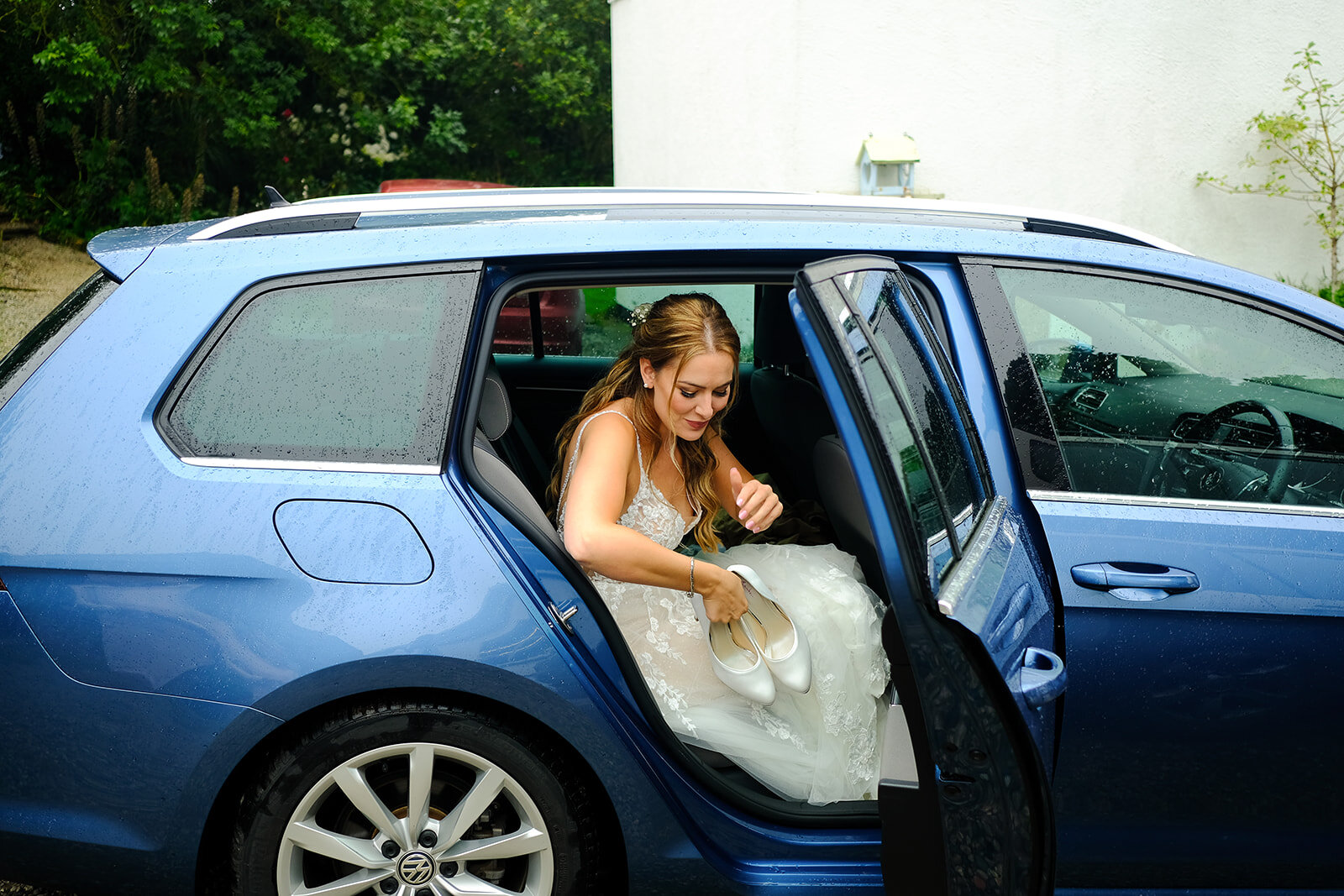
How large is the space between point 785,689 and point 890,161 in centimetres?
657

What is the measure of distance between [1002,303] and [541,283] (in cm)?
90

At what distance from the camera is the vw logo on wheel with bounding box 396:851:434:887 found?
1.77m

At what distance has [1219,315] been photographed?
6.37ft

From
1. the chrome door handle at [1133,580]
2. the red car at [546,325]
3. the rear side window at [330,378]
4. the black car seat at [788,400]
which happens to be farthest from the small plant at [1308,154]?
the rear side window at [330,378]

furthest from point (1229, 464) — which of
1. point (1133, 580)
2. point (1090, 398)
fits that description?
point (1133, 580)

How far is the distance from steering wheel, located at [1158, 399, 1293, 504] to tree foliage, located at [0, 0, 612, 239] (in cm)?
1241

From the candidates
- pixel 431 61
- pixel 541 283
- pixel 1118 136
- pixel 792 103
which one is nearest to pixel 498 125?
pixel 431 61

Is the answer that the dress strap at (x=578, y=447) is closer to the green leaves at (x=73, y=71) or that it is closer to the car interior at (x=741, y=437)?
the car interior at (x=741, y=437)

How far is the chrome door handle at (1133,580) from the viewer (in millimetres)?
1744

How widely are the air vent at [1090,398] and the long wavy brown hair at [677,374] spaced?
731mm

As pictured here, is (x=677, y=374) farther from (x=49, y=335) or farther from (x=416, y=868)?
(x=49, y=335)

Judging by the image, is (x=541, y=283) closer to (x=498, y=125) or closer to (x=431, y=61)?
(x=431, y=61)

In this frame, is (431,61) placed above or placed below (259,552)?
above

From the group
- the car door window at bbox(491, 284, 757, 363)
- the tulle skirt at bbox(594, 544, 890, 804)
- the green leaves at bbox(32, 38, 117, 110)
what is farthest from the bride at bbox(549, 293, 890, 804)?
the green leaves at bbox(32, 38, 117, 110)
